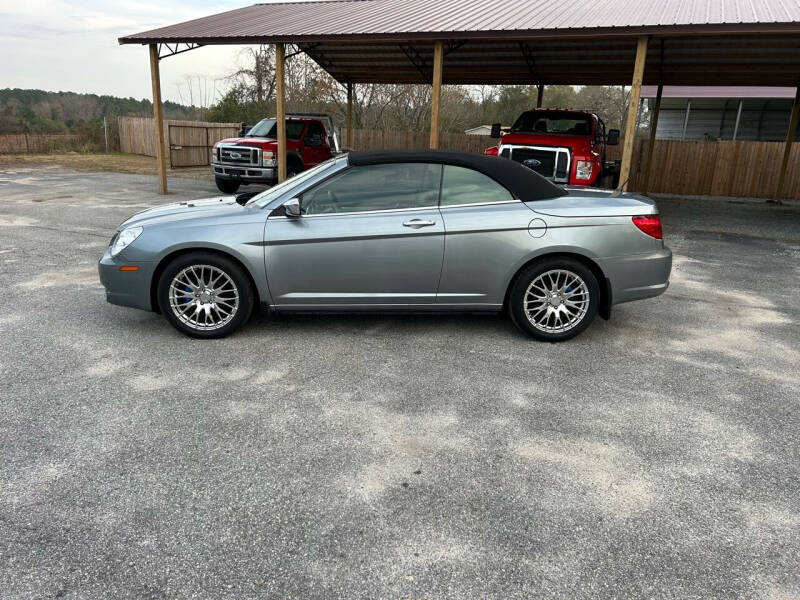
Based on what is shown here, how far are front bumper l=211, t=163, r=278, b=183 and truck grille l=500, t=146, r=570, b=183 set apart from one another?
19.7 feet

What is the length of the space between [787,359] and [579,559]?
3.51 metres

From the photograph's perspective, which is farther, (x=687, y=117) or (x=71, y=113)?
(x=71, y=113)

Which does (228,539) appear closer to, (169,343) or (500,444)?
(500,444)

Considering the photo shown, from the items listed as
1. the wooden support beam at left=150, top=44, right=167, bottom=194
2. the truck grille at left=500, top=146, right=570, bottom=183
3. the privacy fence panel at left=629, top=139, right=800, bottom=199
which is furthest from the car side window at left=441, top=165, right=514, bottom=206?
the privacy fence panel at left=629, top=139, right=800, bottom=199

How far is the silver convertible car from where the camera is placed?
15.9ft

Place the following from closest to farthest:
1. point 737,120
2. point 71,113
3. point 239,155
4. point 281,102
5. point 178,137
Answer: point 281,102 < point 239,155 < point 178,137 < point 737,120 < point 71,113

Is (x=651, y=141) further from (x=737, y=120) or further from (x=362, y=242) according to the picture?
(x=362, y=242)

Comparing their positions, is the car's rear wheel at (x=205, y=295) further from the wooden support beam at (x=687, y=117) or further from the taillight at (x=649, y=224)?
the wooden support beam at (x=687, y=117)

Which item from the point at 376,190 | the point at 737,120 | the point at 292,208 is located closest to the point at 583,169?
the point at 376,190

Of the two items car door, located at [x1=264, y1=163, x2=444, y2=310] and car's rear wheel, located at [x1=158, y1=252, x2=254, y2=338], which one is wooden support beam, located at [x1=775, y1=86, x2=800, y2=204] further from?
car's rear wheel, located at [x1=158, y1=252, x2=254, y2=338]

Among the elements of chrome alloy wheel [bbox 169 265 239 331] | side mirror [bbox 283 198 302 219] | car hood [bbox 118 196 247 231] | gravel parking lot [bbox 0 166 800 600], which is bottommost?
gravel parking lot [bbox 0 166 800 600]

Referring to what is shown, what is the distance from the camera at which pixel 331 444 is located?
3.39 meters

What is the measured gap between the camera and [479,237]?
4.87 metres

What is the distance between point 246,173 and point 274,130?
5.77 ft
